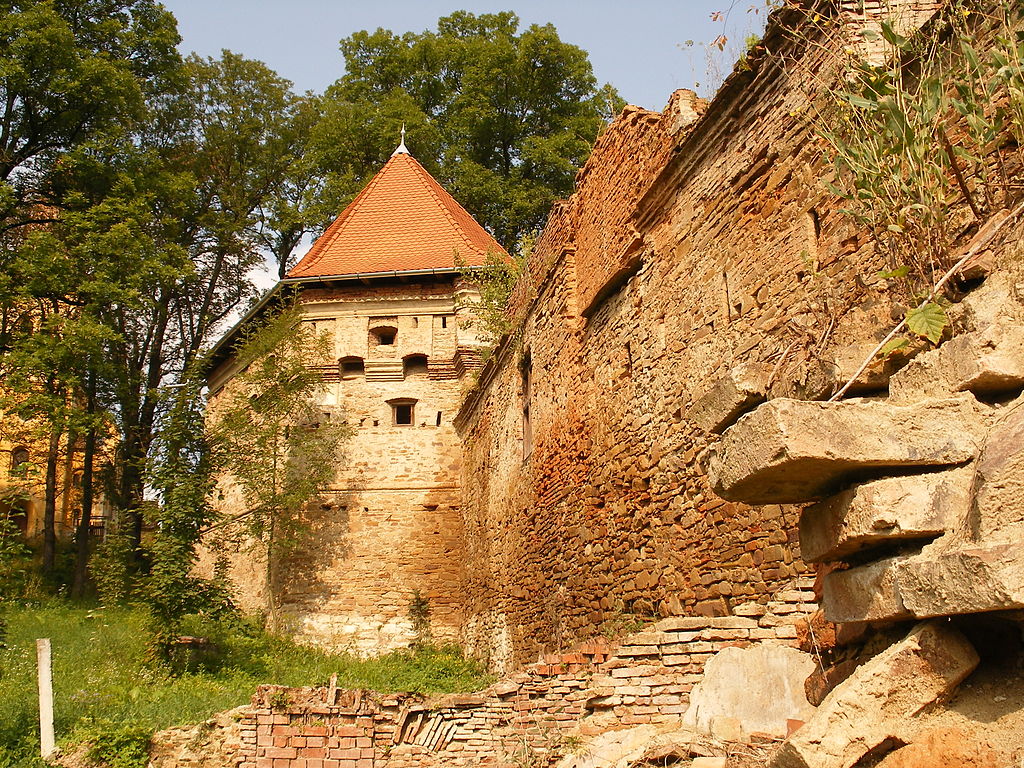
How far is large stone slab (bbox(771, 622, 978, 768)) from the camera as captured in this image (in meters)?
2.37

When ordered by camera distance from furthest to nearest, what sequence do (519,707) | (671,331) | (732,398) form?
1. (519,707)
2. (671,331)
3. (732,398)

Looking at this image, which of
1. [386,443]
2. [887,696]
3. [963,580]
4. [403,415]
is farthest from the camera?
[403,415]

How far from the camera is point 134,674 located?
13.5 m

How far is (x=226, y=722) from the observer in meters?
10.3

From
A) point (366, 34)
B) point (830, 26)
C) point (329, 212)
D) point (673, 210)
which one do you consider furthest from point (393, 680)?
point (366, 34)

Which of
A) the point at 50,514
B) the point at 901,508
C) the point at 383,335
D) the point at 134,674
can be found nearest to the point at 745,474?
the point at 901,508

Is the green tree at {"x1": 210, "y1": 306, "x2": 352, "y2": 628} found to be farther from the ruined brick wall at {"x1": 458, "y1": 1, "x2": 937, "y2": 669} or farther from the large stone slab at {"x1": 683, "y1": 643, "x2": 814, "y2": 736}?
the large stone slab at {"x1": 683, "y1": 643, "x2": 814, "y2": 736}

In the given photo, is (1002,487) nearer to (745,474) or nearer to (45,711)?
(745,474)

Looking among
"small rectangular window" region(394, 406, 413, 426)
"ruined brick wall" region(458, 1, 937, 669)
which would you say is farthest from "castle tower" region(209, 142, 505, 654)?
"ruined brick wall" region(458, 1, 937, 669)

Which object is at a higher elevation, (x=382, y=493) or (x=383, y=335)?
(x=383, y=335)

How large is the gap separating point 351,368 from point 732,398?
1817 centimetres

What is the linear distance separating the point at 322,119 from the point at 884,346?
27034 mm

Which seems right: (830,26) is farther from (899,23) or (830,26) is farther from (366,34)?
(366,34)

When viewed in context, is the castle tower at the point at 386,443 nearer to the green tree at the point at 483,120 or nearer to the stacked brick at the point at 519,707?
the green tree at the point at 483,120
